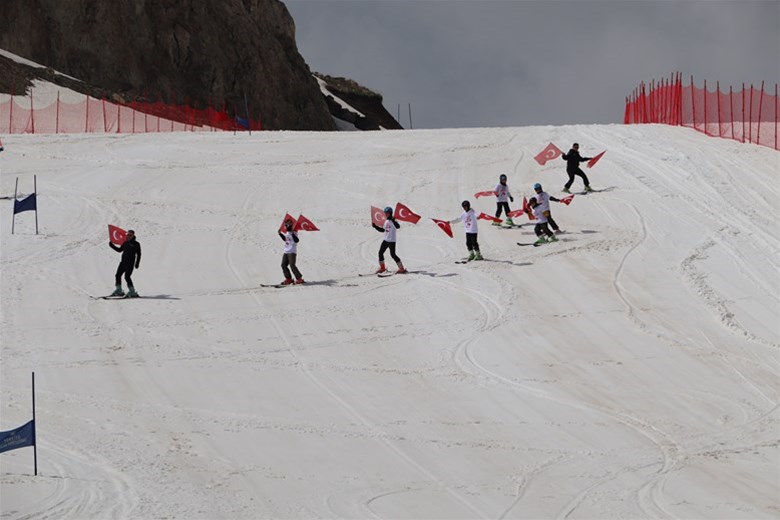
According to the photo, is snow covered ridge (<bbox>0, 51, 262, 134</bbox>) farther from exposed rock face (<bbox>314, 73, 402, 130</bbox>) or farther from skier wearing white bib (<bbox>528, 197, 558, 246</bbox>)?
exposed rock face (<bbox>314, 73, 402, 130</bbox>)

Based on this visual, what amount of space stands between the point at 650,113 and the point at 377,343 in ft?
87.9

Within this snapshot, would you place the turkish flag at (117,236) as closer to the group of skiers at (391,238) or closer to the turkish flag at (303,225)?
the group of skiers at (391,238)

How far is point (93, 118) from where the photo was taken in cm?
5066

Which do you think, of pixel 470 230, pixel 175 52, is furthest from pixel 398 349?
pixel 175 52

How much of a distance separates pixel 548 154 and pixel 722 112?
360 inches

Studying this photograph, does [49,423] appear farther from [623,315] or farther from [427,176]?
[427,176]

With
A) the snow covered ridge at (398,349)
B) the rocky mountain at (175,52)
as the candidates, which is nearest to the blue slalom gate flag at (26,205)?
the snow covered ridge at (398,349)

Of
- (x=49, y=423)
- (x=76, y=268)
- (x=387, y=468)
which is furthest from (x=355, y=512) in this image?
(x=76, y=268)

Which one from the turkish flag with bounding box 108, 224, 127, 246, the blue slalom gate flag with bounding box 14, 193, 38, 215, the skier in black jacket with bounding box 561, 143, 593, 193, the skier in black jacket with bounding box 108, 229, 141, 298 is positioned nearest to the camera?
the skier in black jacket with bounding box 108, 229, 141, 298

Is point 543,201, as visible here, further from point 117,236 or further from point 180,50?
point 180,50

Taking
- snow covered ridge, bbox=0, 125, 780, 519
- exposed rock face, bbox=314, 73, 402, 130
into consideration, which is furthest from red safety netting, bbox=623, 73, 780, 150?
exposed rock face, bbox=314, 73, 402, 130

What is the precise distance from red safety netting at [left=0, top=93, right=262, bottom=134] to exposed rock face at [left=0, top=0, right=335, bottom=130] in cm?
1222

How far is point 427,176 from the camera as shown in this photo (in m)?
32.0

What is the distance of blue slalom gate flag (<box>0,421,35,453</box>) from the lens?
1206cm
